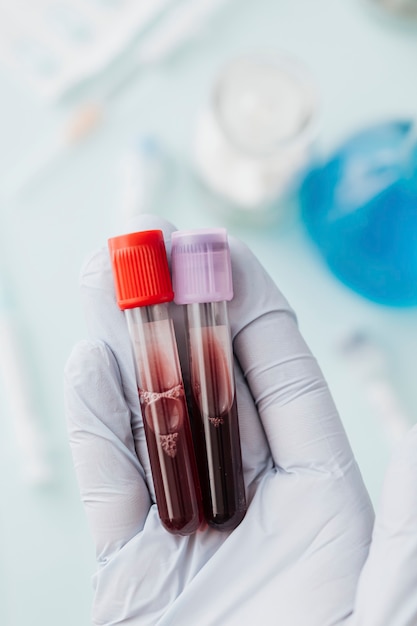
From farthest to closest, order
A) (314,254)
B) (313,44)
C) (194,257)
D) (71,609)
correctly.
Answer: (313,44) < (314,254) < (71,609) < (194,257)

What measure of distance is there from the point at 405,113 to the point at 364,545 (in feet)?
3.00

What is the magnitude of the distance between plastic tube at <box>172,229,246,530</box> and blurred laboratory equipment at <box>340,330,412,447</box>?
513 millimetres

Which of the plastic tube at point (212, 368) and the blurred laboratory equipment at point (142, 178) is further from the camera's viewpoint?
the blurred laboratory equipment at point (142, 178)

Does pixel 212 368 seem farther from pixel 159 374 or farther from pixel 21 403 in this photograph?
pixel 21 403

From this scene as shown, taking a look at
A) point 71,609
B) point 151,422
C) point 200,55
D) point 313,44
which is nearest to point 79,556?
point 71,609

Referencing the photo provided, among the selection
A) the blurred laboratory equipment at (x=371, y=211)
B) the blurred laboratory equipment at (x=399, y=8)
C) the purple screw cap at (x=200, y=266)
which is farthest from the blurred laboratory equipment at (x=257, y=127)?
the purple screw cap at (x=200, y=266)

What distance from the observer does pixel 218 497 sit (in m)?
0.85

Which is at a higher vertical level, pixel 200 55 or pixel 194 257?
pixel 200 55

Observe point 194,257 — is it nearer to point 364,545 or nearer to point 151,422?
point 151,422

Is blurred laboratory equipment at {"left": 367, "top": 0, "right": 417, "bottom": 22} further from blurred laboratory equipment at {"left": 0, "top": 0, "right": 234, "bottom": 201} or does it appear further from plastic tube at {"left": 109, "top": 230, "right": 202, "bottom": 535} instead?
plastic tube at {"left": 109, "top": 230, "right": 202, "bottom": 535}

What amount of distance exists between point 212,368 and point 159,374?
68 millimetres

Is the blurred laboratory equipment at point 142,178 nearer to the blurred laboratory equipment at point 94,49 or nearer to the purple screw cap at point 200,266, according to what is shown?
the blurred laboratory equipment at point 94,49

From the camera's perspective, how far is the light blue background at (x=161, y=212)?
1.28m

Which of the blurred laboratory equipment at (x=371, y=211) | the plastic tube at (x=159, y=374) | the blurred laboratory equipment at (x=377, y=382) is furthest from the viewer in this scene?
the blurred laboratory equipment at (x=377, y=382)
